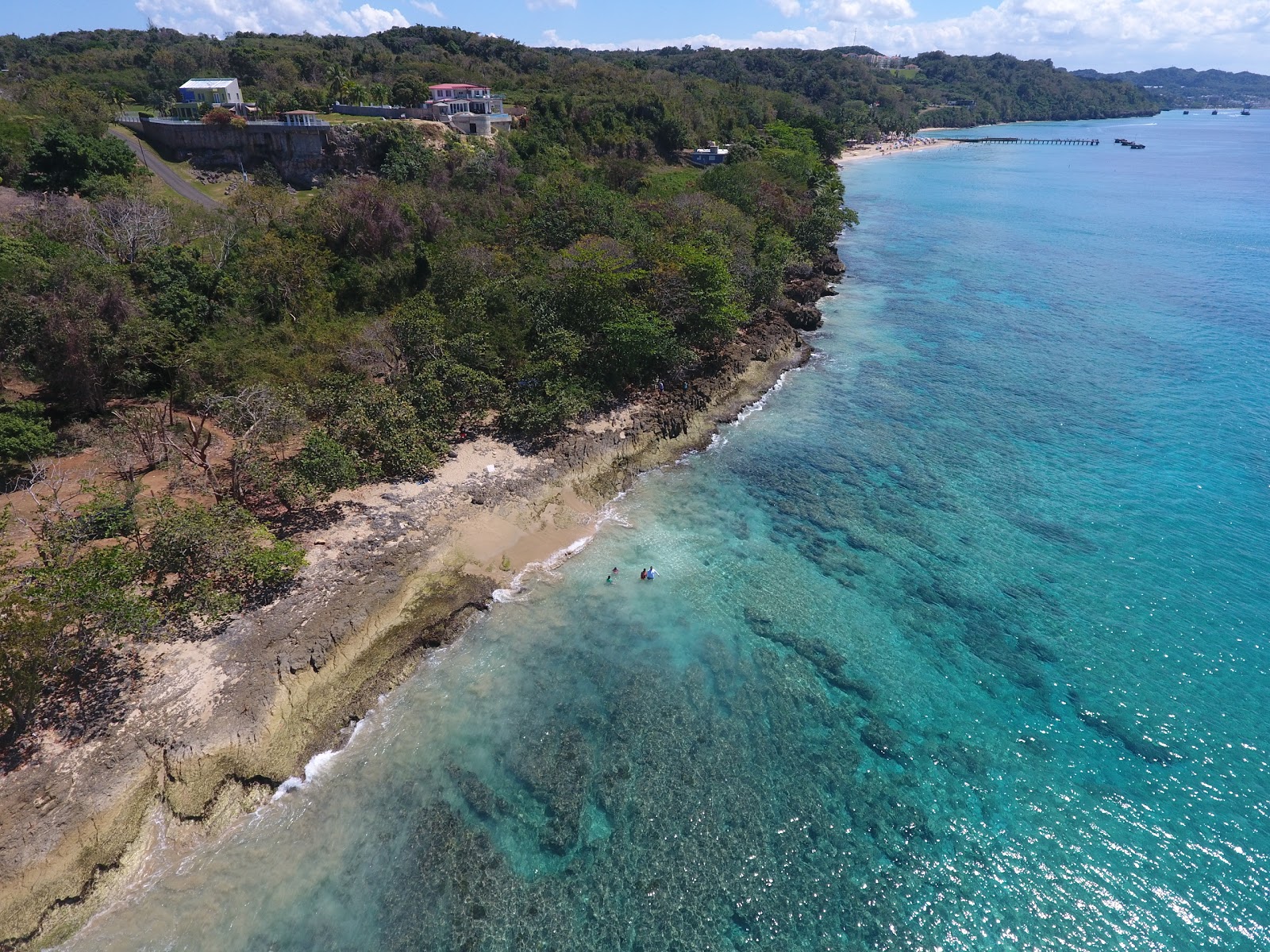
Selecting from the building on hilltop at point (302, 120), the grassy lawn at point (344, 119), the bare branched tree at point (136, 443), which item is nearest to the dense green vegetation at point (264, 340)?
the bare branched tree at point (136, 443)

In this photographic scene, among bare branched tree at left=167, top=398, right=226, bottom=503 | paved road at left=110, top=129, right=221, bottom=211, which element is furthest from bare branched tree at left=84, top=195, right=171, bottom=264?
paved road at left=110, top=129, right=221, bottom=211

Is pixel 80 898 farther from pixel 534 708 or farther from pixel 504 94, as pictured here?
pixel 504 94

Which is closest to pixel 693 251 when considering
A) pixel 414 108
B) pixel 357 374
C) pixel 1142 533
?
pixel 357 374

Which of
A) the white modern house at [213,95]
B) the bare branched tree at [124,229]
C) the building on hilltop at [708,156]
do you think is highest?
the white modern house at [213,95]

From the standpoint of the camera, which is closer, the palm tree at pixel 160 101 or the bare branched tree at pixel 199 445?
the bare branched tree at pixel 199 445

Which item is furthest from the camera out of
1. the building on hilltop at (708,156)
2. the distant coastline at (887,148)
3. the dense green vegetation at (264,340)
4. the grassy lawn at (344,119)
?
the distant coastline at (887,148)

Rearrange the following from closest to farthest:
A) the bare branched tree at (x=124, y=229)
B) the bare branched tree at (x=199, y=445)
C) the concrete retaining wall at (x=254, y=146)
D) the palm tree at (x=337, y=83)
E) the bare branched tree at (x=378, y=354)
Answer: the bare branched tree at (x=199, y=445) → the bare branched tree at (x=378, y=354) → the bare branched tree at (x=124, y=229) → the concrete retaining wall at (x=254, y=146) → the palm tree at (x=337, y=83)

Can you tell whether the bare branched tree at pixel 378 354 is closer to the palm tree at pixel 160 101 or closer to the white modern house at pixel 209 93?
the white modern house at pixel 209 93
